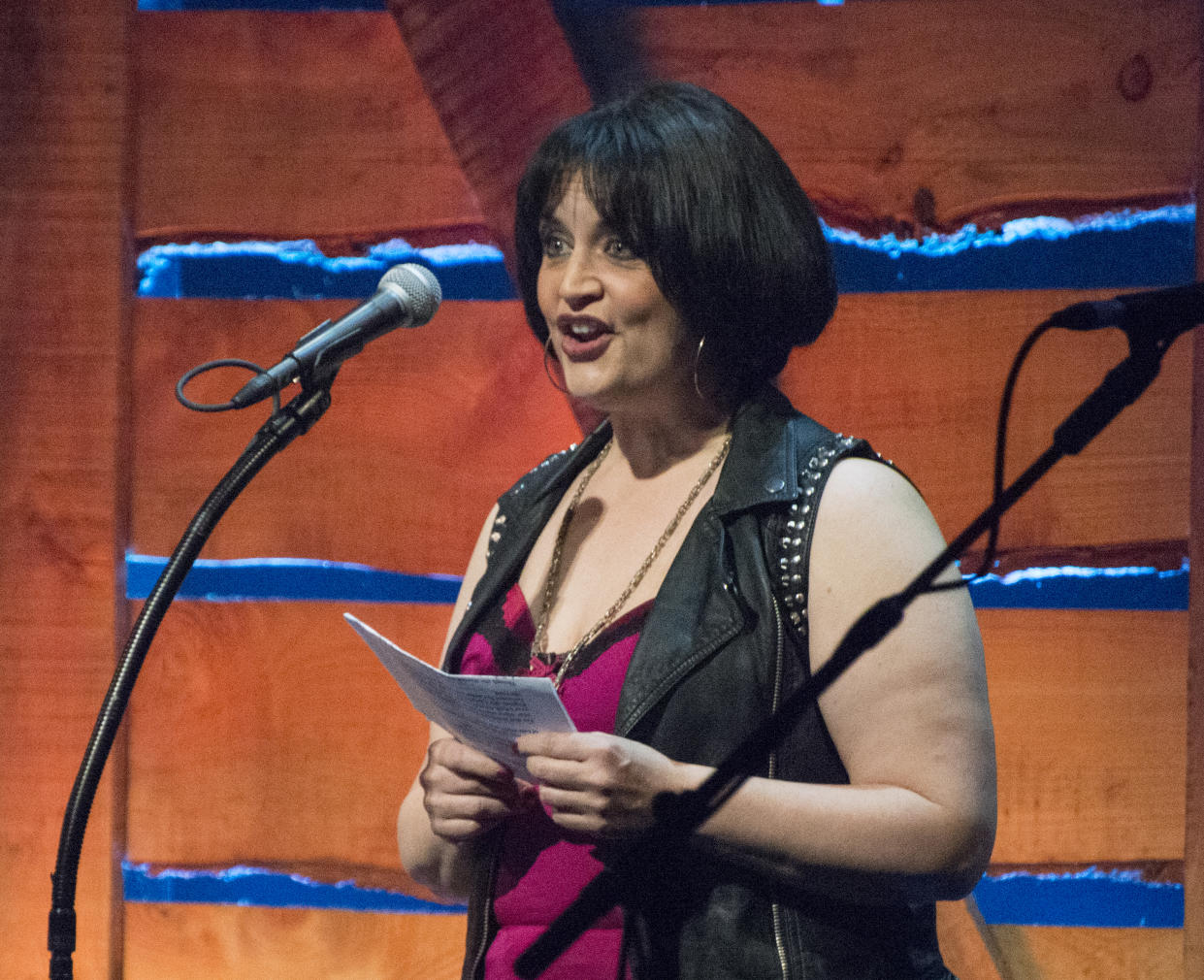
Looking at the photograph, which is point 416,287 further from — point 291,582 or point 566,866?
point 291,582

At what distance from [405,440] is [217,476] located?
0.34m

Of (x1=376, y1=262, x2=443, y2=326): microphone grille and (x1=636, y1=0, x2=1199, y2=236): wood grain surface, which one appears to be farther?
(x1=636, y1=0, x2=1199, y2=236): wood grain surface

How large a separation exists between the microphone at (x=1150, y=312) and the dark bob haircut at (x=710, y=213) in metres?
0.57

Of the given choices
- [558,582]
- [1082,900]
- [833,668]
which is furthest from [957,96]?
[833,668]

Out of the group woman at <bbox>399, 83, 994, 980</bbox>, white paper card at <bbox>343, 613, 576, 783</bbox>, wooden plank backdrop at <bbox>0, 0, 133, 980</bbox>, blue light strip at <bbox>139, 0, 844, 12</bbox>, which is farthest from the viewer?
wooden plank backdrop at <bbox>0, 0, 133, 980</bbox>

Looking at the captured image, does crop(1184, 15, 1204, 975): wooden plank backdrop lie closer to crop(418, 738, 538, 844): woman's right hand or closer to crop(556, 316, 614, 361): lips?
crop(556, 316, 614, 361): lips

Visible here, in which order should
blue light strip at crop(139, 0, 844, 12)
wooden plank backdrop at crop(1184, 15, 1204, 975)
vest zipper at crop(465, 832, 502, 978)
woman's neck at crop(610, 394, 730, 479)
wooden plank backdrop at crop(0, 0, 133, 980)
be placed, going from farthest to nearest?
1. wooden plank backdrop at crop(0, 0, 133, 980)
2. blue light strip at crop(139, 0, 844, 12)
3. wooden plank backdrop at crop(1184, 15, 1204, 975)
4. woman's neck at crop(610, 394, 730, 479)
5. vest zipper at crop(465, 832, 502, 978)

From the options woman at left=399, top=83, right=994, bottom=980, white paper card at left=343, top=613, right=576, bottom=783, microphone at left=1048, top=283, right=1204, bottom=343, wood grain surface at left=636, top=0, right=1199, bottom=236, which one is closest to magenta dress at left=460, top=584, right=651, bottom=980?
woman at left=399, top=83, right=994, bottom=980

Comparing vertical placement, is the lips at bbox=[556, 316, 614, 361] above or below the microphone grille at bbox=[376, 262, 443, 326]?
below

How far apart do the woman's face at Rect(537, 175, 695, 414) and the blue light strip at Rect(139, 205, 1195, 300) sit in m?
0.71

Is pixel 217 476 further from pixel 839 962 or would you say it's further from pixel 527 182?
pixel 839 962

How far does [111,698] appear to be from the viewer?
1216mm

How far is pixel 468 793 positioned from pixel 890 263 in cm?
119

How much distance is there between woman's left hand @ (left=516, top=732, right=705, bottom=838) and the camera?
108 centimetres
